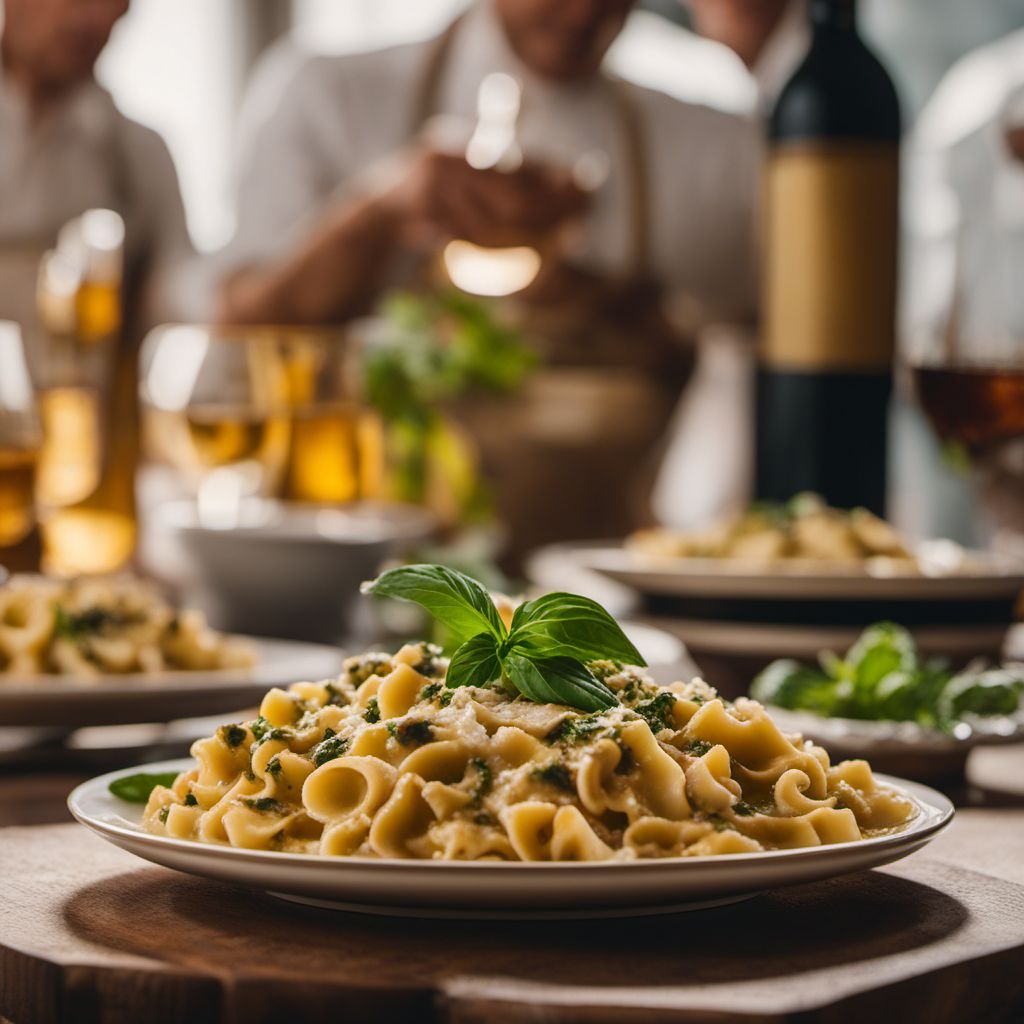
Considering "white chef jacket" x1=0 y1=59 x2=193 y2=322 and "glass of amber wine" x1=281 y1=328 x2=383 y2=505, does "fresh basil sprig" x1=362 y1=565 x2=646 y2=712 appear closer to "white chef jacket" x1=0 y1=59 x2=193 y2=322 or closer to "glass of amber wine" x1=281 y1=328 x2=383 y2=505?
"glass of amber wine" x1=281 y1=328 x2=383 y2=505

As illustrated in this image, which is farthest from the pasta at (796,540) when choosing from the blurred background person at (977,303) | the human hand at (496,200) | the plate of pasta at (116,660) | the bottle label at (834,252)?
the human hand at (496,200)

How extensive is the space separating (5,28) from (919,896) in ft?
12.1

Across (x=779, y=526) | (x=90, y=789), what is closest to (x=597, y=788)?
(x=90, y=789)

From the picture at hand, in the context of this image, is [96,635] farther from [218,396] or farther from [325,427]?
[325,427]

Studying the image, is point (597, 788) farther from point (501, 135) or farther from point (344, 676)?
point (501, 135)

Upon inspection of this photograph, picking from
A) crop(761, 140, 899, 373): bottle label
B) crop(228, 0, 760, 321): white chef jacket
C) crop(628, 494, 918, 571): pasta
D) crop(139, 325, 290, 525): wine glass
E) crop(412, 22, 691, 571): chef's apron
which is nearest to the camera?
crop(628, 494, 918, 571): pasta

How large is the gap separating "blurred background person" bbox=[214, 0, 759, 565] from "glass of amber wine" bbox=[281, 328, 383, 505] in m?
0.84

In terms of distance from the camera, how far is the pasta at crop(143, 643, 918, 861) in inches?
29.5

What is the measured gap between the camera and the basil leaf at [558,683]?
31.4 inches

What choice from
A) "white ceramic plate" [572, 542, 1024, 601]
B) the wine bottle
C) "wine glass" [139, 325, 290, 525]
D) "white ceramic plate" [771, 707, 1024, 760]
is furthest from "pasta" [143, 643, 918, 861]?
the wine bottle

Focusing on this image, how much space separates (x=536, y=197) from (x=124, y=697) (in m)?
1.97

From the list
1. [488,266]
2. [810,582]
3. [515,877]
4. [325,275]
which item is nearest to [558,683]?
[515,877]

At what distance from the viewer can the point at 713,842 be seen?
29.4 inches

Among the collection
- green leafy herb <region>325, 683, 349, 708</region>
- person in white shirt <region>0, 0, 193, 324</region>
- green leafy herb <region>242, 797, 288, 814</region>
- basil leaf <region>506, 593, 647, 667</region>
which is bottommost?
green leafy herb <region>242, 797, 288, 814</region>
